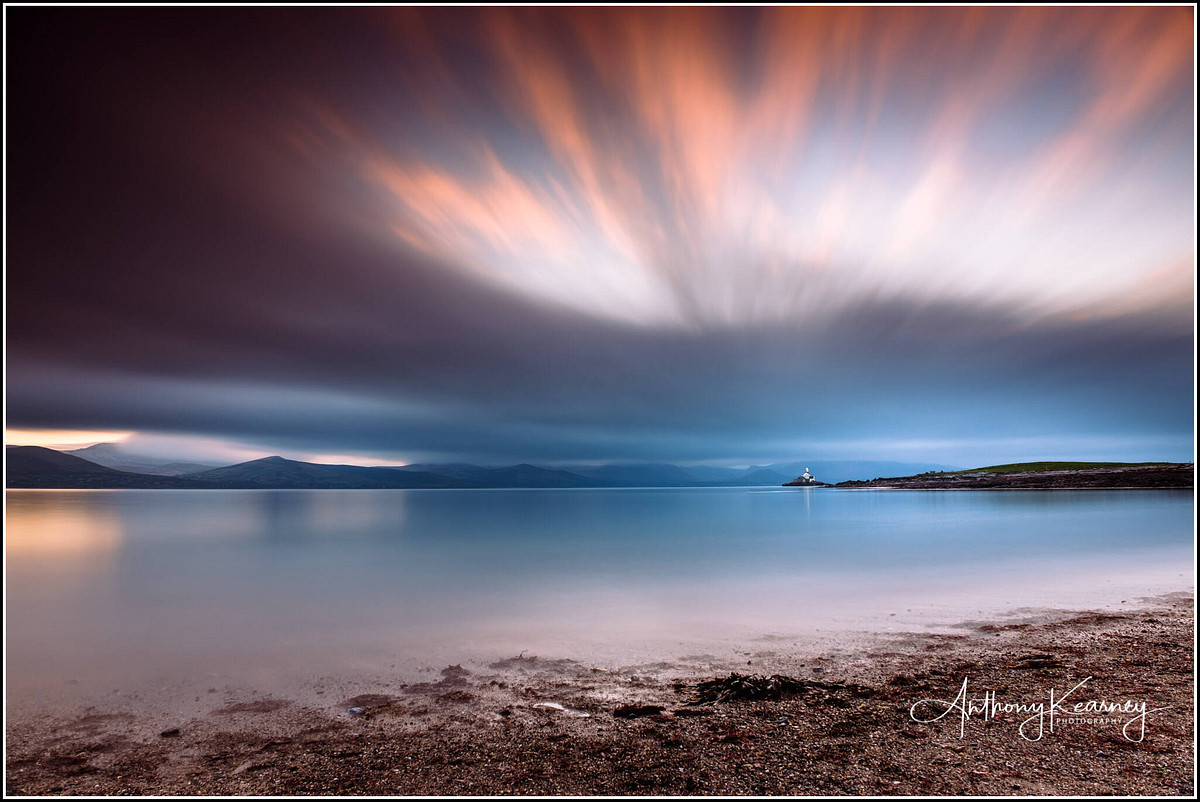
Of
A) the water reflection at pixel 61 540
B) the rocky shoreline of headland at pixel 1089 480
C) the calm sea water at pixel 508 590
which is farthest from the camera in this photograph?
the rocky shoreline of headland at pixel 1089 480

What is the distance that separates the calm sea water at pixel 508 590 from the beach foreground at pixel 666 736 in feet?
6.82

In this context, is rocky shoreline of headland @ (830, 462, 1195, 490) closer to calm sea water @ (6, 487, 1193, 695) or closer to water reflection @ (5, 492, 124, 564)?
calm sea water @ (6, 487, 1193, 695)

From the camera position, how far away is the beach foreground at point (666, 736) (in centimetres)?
498

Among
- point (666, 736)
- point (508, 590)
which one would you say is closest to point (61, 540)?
point (508, 590)

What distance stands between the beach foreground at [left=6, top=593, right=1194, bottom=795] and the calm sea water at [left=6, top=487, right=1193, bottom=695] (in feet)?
6.82

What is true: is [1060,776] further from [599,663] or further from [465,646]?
[465,646]

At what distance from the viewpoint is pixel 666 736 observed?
19.4 ft

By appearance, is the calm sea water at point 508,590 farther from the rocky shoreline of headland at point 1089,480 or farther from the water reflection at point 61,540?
the rocky shoreline of headland at point 1089,480

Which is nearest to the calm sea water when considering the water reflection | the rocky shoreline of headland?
the water reflection

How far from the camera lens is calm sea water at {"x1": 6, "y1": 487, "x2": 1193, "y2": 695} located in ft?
34.1

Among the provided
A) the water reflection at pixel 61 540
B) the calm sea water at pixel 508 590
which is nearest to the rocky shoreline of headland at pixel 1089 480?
the calm sea water at pixel 508 590

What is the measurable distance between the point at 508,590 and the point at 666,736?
10.6m

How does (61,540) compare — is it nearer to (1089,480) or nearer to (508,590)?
(508,590)

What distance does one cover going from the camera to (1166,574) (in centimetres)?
1588
